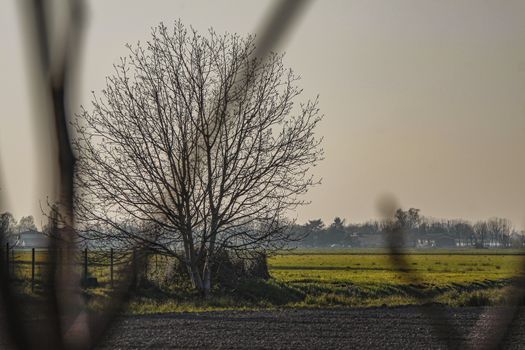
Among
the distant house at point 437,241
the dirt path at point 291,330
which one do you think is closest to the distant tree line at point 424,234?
the distant house at point 437,241

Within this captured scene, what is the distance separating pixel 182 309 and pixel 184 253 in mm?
3335

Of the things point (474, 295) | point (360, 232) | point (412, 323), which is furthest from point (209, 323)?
point (360, 232)

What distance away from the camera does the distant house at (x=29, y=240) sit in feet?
3.81

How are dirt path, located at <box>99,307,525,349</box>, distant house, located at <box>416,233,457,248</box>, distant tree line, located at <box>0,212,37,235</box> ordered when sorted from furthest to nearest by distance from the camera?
dirt path, located at <box>99,307,525,349</box> < distant house, located at <box>416,233,457,248</box> < distant tree line, located at <box>0,212,37,235</box>

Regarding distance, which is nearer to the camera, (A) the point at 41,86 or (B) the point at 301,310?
(A) the point at 41,86

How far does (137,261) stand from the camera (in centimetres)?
133

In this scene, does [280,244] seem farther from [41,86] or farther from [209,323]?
[41,86]

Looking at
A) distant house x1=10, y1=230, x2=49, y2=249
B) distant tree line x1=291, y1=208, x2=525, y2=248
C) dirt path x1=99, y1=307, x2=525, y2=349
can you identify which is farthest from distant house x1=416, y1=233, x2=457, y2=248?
dirt path x1=99, y1=307, x2=525, y2=349

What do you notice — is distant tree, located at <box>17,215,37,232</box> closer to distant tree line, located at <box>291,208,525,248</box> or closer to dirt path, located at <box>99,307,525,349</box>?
distant tree line, located at <box>291,208,525,248</box>

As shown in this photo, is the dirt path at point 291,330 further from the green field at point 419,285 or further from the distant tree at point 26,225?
the distant tree at point 26,225

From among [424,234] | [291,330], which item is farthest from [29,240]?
[291,330]

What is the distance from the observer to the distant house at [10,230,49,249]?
3.81ft

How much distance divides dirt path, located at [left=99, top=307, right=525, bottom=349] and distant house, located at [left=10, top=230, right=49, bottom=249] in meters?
6.93

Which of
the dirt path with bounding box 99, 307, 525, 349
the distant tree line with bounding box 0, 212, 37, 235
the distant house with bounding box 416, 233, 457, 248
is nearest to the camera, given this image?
the distant tree line with bounding box 0, 212, 37, 235
